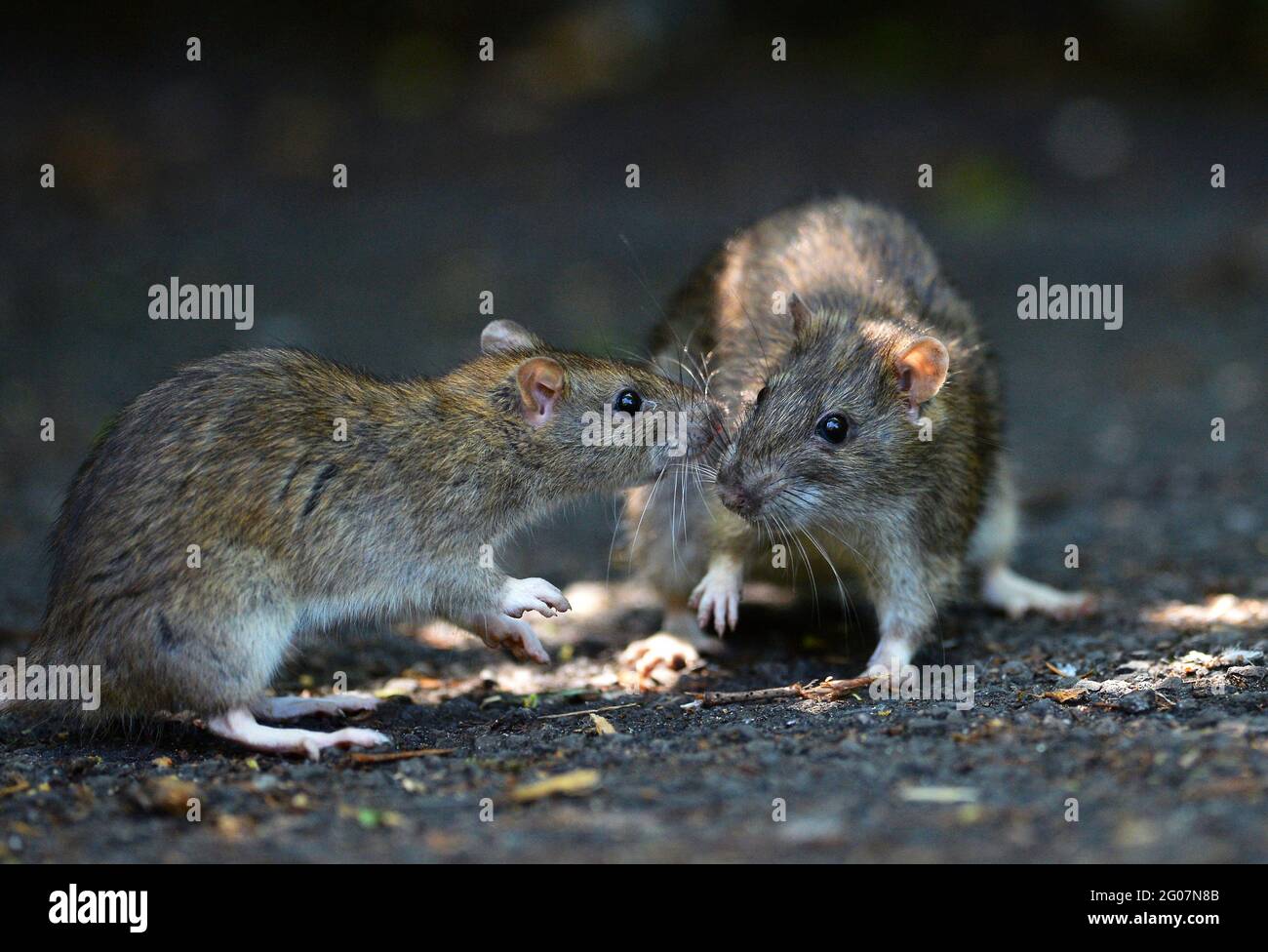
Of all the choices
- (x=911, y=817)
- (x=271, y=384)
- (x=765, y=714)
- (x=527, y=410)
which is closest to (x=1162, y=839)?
(x=911, y=817)

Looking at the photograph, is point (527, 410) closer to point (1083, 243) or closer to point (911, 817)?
point (911, 817)

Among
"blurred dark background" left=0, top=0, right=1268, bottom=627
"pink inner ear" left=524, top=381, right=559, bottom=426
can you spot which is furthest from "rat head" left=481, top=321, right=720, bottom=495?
"blurred dark background" left=0, top=0, right=1268, bottom=627

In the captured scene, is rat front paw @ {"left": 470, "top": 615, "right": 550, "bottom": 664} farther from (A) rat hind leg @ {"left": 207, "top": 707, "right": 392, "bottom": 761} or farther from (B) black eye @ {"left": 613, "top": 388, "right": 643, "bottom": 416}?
(B) black eye @ {"left": 613, "top": 388, "right": 643, "bottom": 416}

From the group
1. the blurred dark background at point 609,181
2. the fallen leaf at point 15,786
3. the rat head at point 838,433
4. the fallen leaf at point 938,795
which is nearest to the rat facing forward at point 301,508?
the rat head at point 838,433

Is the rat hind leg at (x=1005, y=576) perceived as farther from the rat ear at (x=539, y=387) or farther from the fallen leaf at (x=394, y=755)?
the fallen leaf at (x=394, y=755)

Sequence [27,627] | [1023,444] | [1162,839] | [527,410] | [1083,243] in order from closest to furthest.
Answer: [1162,839] < [527,410] < [27,627] < [1023,444] < [1083,243]

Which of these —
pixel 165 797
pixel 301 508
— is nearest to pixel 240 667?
pixel 301 508

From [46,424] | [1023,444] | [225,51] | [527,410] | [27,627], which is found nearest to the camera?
[527,410]

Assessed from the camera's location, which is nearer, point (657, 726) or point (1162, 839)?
point (1162, 839)
